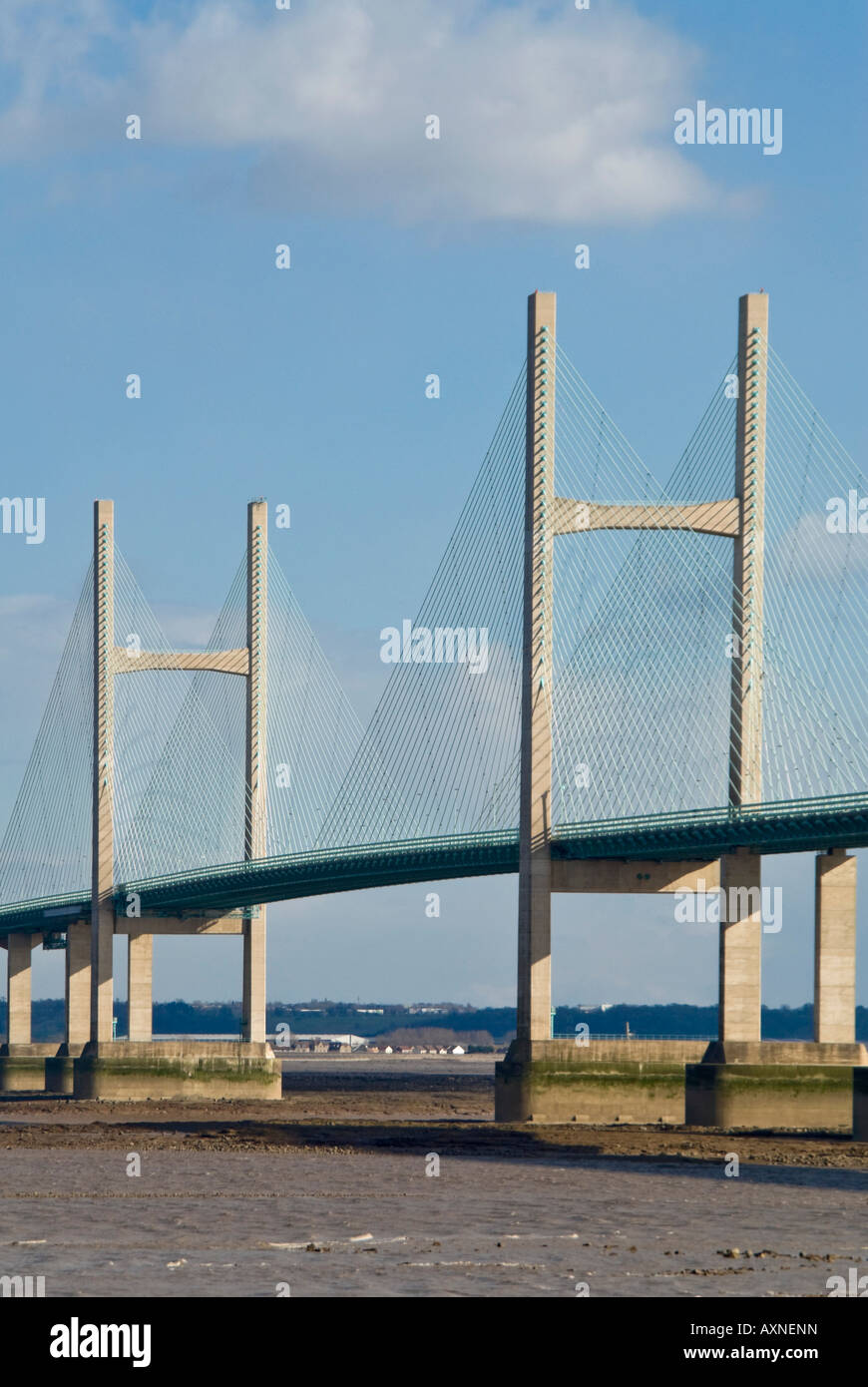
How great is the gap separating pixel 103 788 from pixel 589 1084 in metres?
23.5

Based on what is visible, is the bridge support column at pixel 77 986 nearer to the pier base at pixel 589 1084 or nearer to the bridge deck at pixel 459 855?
the bridge deck at pixel 459 855

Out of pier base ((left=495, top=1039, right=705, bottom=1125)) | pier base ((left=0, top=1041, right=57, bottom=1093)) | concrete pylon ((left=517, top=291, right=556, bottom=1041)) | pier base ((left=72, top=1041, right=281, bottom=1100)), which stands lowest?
pier base ((left=0, top=1041, right=57, bottom=1093))

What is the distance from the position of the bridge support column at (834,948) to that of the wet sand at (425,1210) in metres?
2.79

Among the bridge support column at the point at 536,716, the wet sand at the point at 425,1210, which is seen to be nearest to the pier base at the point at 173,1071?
the wet sand at the point at 425,1210

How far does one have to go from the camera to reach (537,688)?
48156 mm

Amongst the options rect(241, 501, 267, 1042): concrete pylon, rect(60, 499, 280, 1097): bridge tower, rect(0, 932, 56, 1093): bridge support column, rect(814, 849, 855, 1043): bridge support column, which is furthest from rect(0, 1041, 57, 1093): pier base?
rect(814, 849, 855, 1043): bridge support column

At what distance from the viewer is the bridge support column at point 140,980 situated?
69.1 meters

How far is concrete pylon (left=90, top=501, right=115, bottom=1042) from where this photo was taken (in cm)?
6731

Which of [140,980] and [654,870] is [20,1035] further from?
[654,870]

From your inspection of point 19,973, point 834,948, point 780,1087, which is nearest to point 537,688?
point 834,948

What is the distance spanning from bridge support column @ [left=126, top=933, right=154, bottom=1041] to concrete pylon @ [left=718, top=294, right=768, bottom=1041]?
1075 inches

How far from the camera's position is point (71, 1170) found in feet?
112

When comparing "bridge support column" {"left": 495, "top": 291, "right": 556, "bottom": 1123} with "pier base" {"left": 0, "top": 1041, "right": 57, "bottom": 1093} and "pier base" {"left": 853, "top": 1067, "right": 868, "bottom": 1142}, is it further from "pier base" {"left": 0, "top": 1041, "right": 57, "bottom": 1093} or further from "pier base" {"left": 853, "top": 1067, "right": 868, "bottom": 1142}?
"pier base" {"left": 0, "top": 1041, "right": 57, "bottom": 1093}

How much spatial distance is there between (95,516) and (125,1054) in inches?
642
